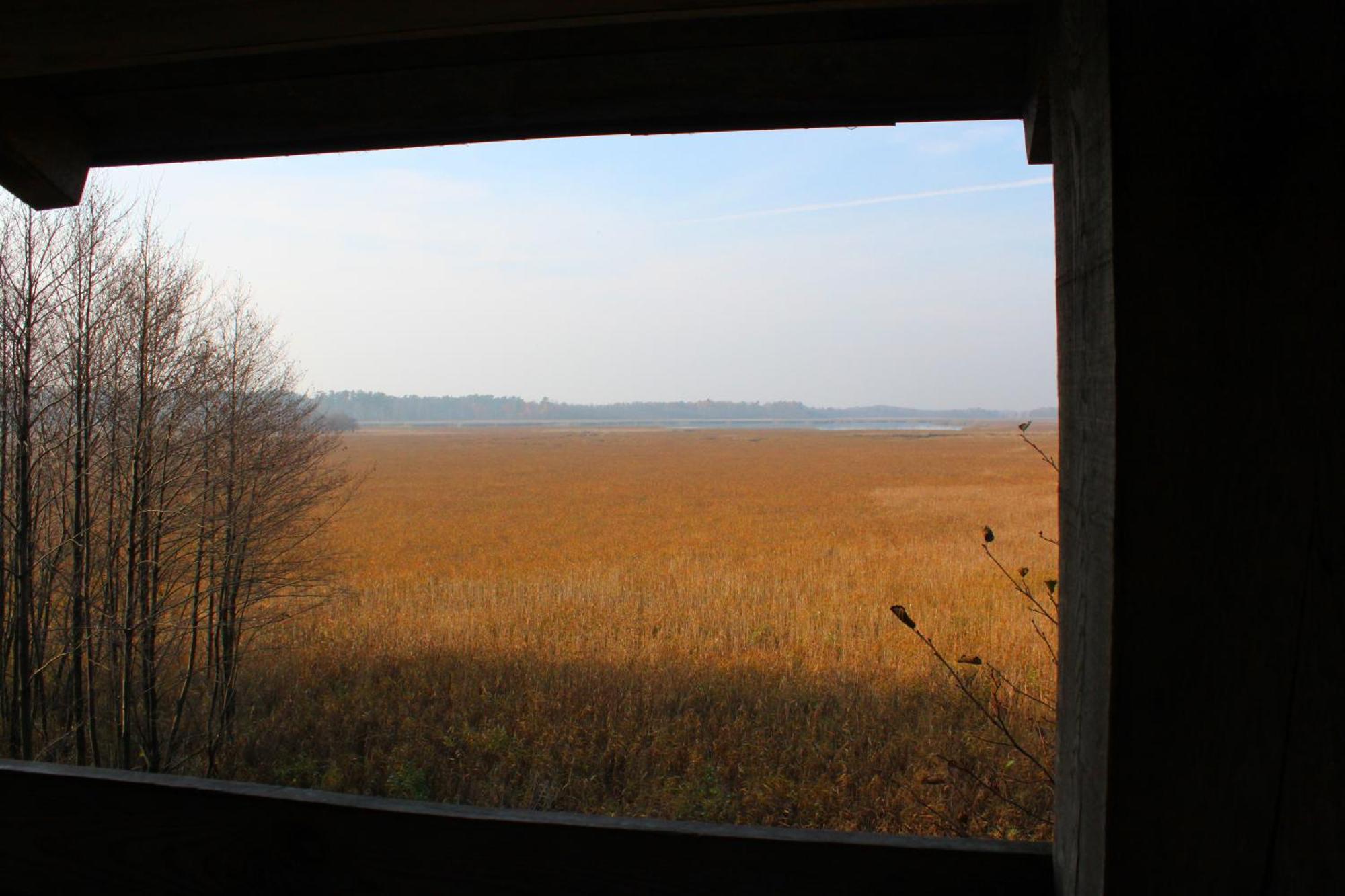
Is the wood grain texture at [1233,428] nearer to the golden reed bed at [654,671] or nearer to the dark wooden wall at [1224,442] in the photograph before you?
the dark wooden wall at [1224,442]

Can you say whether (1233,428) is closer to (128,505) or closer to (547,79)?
(547,79)

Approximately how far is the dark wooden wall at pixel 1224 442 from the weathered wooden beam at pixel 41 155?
164 centimetres

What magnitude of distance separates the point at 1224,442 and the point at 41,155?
5.98 ft

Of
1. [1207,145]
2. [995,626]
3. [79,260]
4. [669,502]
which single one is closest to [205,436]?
[79,260]

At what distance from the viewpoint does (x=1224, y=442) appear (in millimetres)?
763

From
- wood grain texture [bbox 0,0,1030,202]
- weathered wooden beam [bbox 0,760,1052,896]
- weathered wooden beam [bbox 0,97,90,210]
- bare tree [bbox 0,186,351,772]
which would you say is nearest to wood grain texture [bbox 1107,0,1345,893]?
weathered wooden beam [bbox 0,760,1052,896]

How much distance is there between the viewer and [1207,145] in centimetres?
77

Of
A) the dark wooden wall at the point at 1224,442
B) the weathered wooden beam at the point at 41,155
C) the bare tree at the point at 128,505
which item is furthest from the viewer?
the bare tree at the point at 128,505

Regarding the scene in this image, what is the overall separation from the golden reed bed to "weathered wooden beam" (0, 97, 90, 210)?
5.70 meters

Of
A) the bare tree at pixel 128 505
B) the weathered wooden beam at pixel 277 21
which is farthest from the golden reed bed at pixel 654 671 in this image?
the weathered wooden beam at pixel 277 21

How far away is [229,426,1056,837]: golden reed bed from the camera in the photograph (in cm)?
857

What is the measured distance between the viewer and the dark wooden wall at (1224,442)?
750 millimetres

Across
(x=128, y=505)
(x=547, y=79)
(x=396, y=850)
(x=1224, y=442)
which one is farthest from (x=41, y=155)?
(x=128, y=505)

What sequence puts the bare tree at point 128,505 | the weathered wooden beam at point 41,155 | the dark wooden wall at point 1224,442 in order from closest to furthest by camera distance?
the dark wooden wall at point 1224,442
the weathered wooden beam at point 41,155
the bare tree at point 128,505
